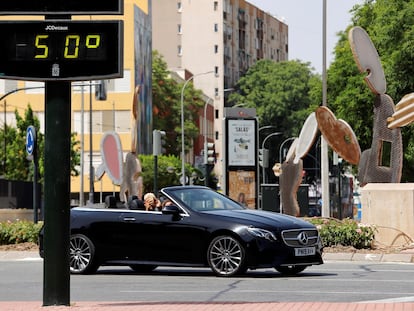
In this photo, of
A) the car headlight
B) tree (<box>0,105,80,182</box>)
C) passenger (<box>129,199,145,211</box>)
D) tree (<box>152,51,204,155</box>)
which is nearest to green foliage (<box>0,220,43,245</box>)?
passenger (<box>129,199,145,211</box>)

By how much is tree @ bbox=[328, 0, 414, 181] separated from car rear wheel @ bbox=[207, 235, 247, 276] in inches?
1403

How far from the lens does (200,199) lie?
21.7 m

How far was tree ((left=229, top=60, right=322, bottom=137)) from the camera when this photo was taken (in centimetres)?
12606

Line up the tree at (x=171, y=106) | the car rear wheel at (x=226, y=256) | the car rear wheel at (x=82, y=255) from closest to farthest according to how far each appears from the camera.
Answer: the car rear wheel at (x=226, y=256) → the car rear wheel at (x=82, y=255) → the tree at (x=171, y=106)

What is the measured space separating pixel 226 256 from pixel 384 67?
3721cm

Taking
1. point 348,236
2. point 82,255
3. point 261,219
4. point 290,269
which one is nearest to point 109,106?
point 348,236

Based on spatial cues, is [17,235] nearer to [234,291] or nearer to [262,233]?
[262,233]

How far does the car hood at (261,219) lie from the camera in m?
20.5

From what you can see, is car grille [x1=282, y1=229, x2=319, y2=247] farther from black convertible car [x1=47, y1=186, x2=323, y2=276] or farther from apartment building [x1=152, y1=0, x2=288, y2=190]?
apartment building [x1=152, y1=0, x2=288, y2=190]

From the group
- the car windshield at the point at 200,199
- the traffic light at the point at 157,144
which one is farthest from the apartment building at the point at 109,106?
the car windshield at the point at 200,199

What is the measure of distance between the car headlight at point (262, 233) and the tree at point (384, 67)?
35710mm

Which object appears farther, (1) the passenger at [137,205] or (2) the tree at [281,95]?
(2) the tree at [281,95]

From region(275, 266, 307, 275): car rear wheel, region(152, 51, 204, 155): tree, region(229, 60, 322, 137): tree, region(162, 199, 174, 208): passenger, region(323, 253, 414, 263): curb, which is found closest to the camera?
region(275, 266, 307, 275): car rear wheel

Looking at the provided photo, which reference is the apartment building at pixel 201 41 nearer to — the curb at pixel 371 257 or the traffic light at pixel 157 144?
the traffic light at pixel 157 144
